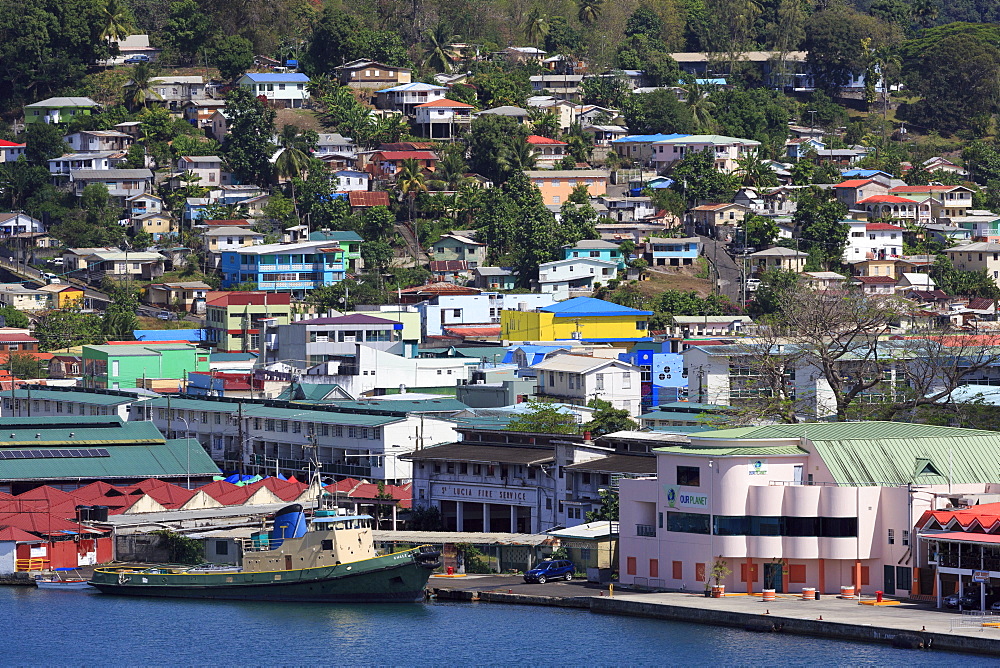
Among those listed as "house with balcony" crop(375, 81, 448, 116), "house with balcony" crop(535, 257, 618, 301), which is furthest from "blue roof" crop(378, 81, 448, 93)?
"house with balcony" crop(535, 257, 618, 301)

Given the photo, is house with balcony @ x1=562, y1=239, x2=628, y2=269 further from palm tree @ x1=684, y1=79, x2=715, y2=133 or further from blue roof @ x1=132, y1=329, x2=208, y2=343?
palm tree @ x1=684, y1=79, x2=715, y2=133

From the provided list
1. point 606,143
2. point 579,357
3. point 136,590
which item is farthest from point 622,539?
point 606,143

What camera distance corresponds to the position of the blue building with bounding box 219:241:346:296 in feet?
310

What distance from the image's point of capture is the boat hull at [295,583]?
156ft

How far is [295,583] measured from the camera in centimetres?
4875

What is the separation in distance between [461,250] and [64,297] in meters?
19.1

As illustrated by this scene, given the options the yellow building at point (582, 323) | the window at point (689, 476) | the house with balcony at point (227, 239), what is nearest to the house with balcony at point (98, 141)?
the house with balcony at point (227, 239)

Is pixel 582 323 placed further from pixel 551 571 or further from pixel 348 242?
pixel 551 571

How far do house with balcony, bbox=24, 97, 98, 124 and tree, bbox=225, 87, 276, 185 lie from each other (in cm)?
911

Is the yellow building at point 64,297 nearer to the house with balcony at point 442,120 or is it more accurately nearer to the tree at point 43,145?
the tree at point 43,145

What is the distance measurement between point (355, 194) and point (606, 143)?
17.1 metres

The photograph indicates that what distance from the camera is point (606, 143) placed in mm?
113250

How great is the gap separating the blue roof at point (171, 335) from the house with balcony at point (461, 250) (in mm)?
14118

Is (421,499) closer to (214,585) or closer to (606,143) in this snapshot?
(214,585)
